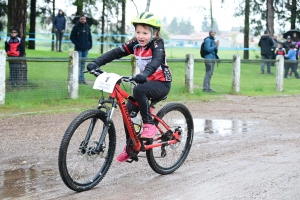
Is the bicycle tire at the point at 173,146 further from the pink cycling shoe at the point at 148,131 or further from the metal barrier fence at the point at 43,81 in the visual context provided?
the metal barrier fence at the point at 43,81

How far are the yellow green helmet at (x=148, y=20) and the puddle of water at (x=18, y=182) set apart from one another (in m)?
2.06

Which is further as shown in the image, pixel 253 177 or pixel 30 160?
pixel 30 160

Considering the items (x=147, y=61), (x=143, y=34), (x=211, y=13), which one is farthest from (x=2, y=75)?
(x=211, y=13)

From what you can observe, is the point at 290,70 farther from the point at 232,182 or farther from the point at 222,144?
the point at 232,182

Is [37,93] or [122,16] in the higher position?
[122,16]

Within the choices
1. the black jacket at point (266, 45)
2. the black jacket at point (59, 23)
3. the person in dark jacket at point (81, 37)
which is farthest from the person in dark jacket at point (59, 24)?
the person in dark jacket at point (81, 37)

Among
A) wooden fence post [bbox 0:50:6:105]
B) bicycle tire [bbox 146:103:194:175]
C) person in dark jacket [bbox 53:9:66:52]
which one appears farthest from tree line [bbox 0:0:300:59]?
bicycle tire [bbox 146:103:194:175]

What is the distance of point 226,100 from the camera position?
678 inches

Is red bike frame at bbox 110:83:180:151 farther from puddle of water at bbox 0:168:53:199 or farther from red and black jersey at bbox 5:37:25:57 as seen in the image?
red and black jersey at bbox 5:37:25:57

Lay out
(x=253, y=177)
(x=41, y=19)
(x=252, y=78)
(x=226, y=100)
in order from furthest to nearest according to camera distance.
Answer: (x=41, y=19), (x=252, y=78), (x=226, y=100), (x=253, y=177)

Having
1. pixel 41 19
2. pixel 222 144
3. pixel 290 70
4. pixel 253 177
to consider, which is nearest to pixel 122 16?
pixel 41 19

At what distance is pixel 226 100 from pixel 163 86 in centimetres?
1021

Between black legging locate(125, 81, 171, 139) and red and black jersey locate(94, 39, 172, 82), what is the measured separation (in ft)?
0.34

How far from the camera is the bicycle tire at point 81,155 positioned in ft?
20.4
